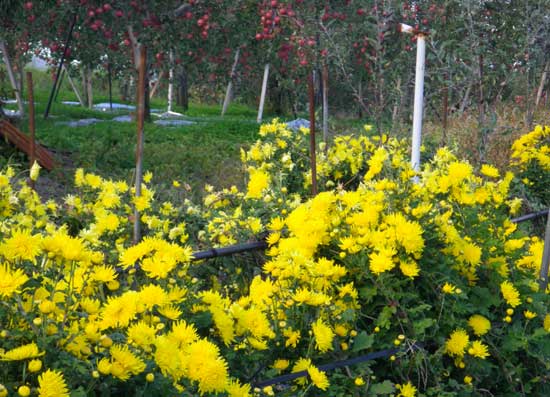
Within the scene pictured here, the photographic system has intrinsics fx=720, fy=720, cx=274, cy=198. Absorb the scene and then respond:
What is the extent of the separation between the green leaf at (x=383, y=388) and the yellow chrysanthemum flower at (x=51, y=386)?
3.12ft

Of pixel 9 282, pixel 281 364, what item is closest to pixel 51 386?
pixel 9 282

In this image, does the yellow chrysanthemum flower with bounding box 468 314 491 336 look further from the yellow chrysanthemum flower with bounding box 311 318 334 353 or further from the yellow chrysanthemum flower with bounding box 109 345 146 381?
the yellow chrysanthemum flower with bounding box 109 345 146 381

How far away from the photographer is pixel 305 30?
668cm

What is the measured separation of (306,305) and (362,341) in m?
0.17

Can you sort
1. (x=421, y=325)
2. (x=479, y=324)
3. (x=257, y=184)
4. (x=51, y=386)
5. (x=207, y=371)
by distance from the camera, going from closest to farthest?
(x=51, y=386)
(x=207, y=371)
(x=421, y=325)
(x=479, y=324)
(x=257, y=184)

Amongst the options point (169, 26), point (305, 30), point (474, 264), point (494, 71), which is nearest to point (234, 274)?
point (474, 264)

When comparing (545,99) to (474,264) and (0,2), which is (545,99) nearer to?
(0,2)

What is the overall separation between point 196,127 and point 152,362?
8.70m

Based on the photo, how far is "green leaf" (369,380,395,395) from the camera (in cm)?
173

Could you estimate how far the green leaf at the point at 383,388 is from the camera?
173cm

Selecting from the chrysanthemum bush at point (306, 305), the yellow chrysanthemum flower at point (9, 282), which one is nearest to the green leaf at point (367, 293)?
the chrysanthemum bush at point (306, 305)

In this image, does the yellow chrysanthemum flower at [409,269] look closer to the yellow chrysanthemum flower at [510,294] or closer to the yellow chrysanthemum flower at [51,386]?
the yellow chrysanthemum flower at [510,294]

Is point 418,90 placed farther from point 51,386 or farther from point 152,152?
point 152,152

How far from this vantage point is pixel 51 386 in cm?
97
